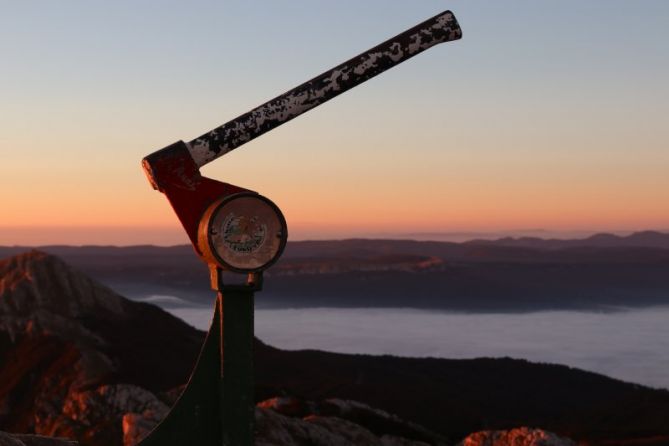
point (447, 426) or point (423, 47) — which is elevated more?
point (423, 47)

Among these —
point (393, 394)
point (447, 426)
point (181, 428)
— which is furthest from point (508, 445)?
point (393, 394)

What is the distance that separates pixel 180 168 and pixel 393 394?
274 feet

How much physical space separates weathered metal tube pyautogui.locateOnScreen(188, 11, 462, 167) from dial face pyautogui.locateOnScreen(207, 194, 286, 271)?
26.2 inches

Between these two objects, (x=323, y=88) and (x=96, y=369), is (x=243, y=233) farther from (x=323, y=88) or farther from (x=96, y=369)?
(x=96, y=369)

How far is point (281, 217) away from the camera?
10.4 m

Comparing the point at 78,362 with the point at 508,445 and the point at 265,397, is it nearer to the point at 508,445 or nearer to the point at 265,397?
the point at 265,397

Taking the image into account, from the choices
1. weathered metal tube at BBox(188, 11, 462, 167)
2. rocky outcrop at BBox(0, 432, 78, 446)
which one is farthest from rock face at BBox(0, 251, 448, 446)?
weathered metal tube at BBox(188, 11, 462, 167)

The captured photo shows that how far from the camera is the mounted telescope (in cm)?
1034

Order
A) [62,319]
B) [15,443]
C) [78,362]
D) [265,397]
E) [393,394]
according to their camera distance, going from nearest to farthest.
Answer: [15,443] < [265,397] < [78,362] < [62,319] < [393,394]

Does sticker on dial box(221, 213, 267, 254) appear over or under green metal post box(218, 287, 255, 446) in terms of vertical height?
over

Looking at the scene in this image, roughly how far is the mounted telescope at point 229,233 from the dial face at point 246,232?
10mm

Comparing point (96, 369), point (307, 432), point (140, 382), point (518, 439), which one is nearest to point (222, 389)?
point (307, 432)

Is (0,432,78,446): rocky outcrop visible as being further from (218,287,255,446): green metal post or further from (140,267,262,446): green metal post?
(218,287,255,446): green metal post

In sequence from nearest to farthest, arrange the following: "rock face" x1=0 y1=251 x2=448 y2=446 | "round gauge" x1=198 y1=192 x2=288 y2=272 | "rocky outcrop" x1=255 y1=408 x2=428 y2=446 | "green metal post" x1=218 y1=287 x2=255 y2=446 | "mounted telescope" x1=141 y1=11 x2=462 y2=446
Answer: "round gauge" x1=198 y1=192 x2=288 y2=272, "mounted telescope" x1=141 y1=11 x2=462 y2=446, "green metal post" x1=218 y1=287 x2=255 y2=446, "rocky outcrop" x1=255 y1=408 x2=428 y2=446, "rock face" x1=0 y1=251 x2=448 y2=446
